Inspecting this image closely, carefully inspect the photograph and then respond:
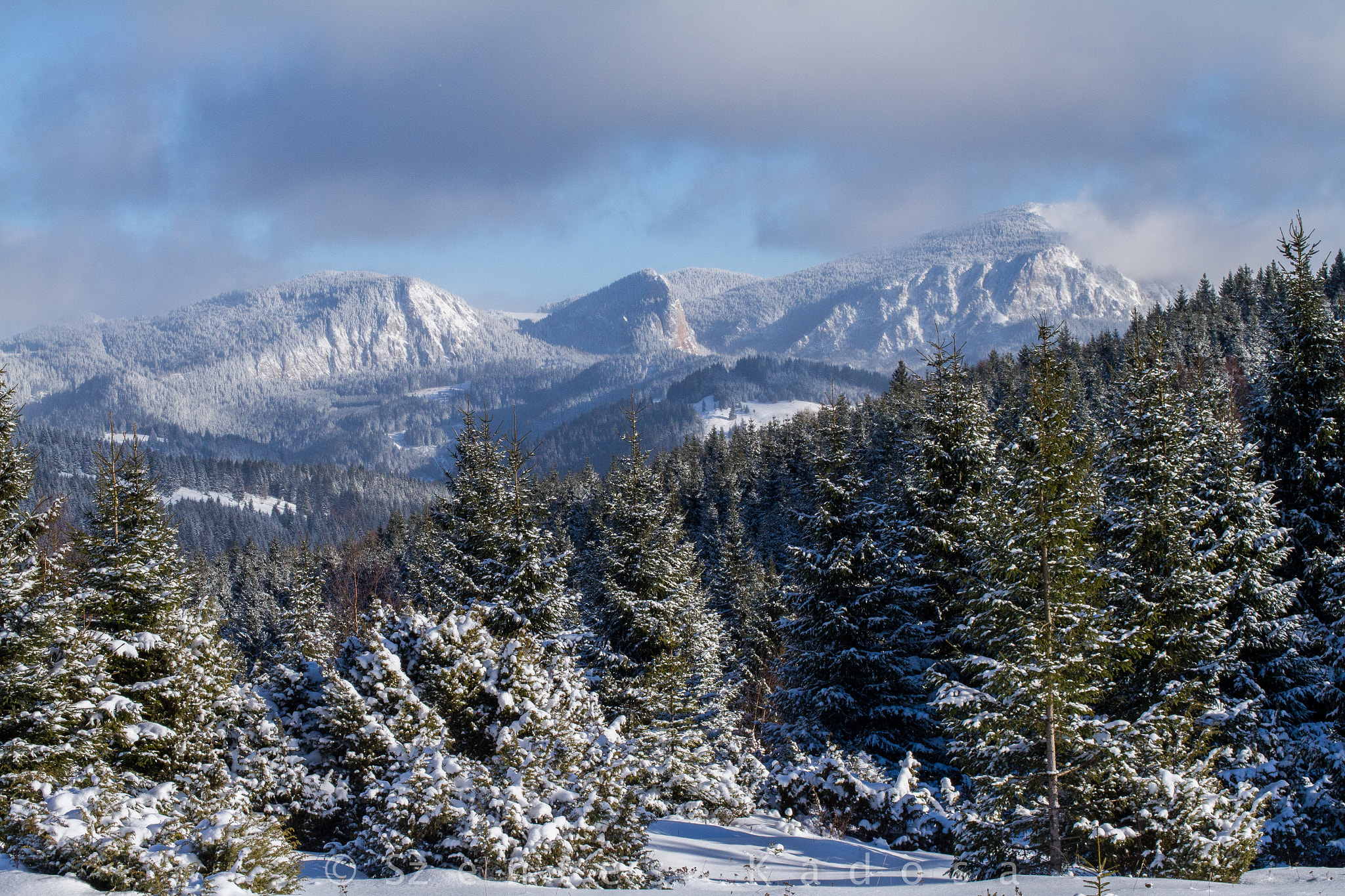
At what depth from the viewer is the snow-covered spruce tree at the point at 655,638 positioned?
64.3 ft

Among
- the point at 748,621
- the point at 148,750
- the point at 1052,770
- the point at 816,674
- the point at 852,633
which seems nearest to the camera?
the point at 1052,770

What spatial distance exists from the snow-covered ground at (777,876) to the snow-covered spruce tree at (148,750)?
40 centimetres

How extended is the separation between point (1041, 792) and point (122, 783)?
530 inches

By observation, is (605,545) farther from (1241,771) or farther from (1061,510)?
(1241,771)

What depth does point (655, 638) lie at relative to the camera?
68.2 ft

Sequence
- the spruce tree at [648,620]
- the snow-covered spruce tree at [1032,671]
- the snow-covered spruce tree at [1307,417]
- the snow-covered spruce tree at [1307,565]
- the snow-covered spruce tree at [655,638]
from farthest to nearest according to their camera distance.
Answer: the spruce tree at [648,620] → the snow-covered spruce tree at [655,638] → the snow-covered spruce tree at [1307,417] → the snow-covered spruce tree at [1307,565] → the snow-covered spruce tree at [1032,671]

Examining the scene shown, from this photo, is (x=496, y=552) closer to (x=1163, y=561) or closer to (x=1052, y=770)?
(x=1052, y=770)

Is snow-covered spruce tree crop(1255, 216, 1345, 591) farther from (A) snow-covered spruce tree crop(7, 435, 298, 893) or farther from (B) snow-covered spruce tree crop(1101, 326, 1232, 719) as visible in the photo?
(A) snow-covered spruce tree crop(7, 435, 298, 893)

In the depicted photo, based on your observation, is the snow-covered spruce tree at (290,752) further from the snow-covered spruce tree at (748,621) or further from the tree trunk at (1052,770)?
the snow-covered spruce tree at (748,621)

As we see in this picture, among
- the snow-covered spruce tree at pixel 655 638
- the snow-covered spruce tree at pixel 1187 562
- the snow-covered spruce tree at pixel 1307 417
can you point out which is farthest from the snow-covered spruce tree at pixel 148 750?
Result: the snow-covered spruce tree at pixel 1307 417

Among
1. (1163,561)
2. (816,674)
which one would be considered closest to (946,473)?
(1163,561)

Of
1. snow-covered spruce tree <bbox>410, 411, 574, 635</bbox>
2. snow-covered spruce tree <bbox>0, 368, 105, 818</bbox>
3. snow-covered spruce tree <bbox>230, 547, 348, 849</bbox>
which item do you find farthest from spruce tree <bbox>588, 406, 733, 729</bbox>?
snow-covered spruce tree <bbox>0, 368, 105, 818</bbox>

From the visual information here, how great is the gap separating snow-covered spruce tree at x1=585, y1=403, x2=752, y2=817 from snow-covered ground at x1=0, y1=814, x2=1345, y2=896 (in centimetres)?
374

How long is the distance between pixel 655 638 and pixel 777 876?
31.3 ft
